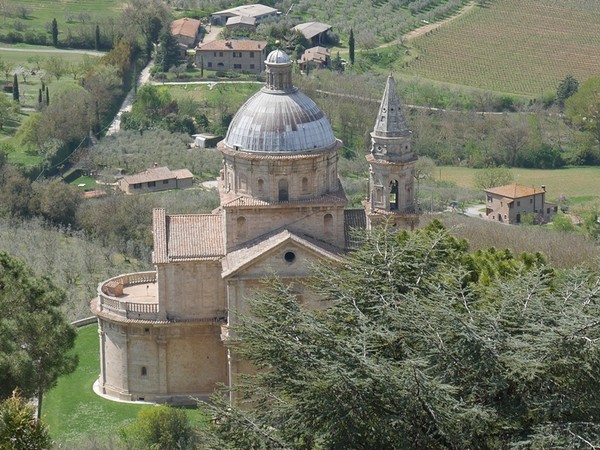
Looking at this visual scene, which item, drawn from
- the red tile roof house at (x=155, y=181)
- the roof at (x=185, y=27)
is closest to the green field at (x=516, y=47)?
the roof at (x=185, y=27)

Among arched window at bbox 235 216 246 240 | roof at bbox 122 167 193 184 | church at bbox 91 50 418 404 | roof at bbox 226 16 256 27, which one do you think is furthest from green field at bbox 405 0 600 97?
arched window at bbox 235 216 246 240

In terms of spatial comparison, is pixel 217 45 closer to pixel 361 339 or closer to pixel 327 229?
pixel 327 229

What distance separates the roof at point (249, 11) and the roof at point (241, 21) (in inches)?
43.7

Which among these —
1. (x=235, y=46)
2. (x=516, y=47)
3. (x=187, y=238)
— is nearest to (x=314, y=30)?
(x=235, y=46)

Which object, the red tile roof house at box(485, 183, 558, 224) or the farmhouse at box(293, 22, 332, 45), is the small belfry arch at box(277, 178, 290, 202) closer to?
the red tile roof house at box(485, 183, 558, 224)

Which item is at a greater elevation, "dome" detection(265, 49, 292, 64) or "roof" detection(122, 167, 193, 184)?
"dome" detection(265, 49, 292, 64)

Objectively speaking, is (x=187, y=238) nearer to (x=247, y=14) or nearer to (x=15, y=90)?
(x=15, y=90)

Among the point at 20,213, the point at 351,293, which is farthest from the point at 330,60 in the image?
the point at 351,293

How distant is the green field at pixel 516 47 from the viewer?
10869 cm

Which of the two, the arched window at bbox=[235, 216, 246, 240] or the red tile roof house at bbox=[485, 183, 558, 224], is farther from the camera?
the red tile roof house at bbox=[485, 183, 558, 224]

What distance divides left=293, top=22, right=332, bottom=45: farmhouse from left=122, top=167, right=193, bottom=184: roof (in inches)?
1188

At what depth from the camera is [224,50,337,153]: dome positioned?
156ft

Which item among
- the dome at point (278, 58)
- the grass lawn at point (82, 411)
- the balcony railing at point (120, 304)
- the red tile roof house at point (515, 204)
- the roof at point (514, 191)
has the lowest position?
the grass lawn at point (82, 411)

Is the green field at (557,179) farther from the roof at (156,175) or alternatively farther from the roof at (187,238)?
the roof at (187,238)
